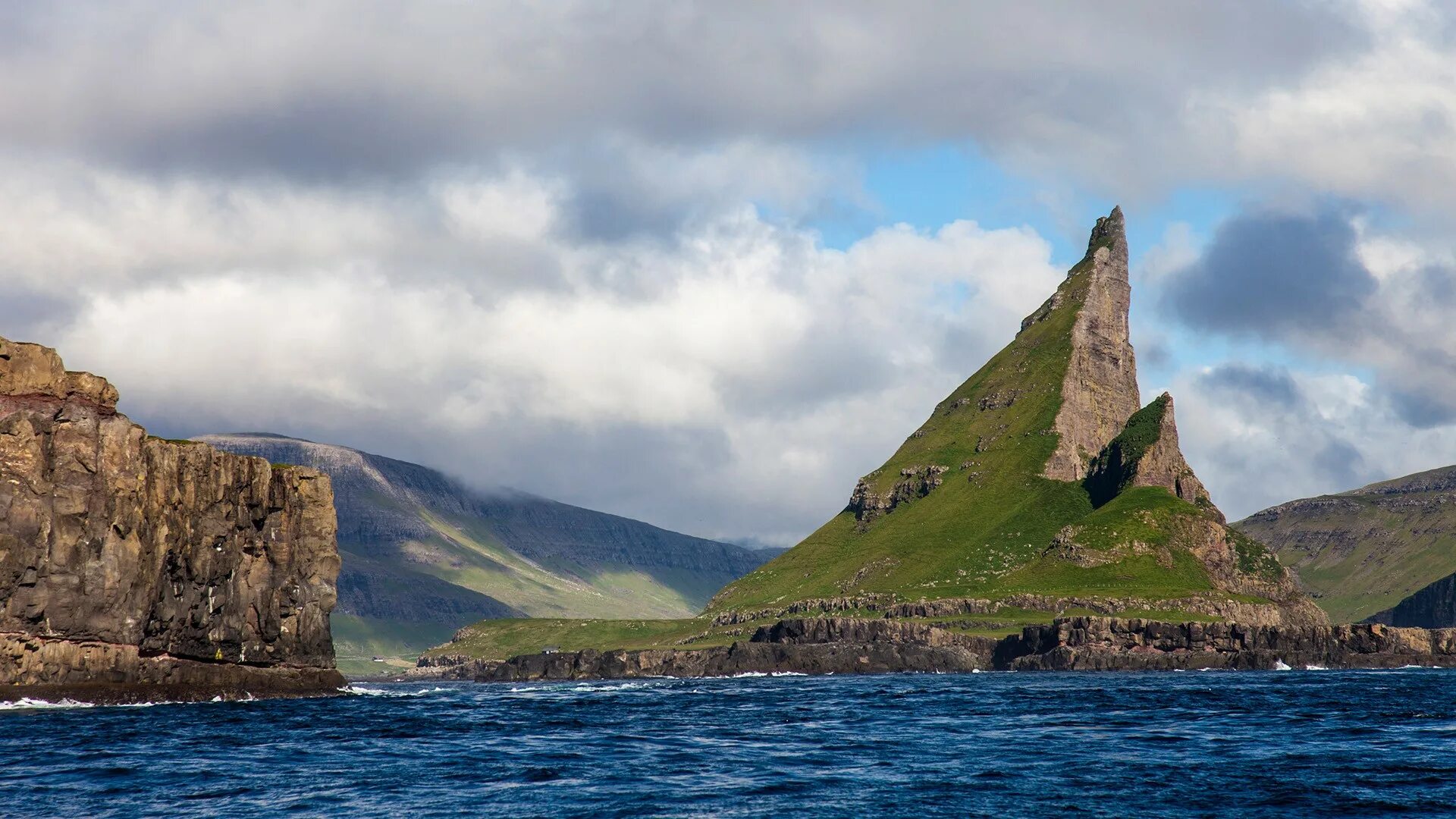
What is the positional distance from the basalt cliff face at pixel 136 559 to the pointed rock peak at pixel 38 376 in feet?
0.51

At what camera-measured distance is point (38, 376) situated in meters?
146

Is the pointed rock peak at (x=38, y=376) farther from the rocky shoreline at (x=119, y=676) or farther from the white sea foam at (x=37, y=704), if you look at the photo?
the white sea foam at (x=37, y=704)

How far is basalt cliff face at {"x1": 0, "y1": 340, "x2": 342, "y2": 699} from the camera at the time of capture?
466ft

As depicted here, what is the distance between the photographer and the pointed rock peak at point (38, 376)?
144250mm

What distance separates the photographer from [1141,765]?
8731 centimetres

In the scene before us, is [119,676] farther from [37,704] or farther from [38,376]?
[38,376]

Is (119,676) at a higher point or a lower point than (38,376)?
lower

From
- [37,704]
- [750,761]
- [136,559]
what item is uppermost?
[136,559]

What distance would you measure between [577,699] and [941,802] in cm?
12405

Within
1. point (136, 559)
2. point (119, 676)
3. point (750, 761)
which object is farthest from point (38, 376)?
point (750, 761)

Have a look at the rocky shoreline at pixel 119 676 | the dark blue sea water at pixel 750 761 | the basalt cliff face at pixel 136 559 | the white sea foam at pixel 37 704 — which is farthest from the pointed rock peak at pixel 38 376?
the dark blue sea water at pixel 750 761

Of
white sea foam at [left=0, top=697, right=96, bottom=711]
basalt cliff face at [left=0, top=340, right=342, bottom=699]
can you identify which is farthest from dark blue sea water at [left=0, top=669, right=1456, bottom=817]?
basalt cliff face at [left=0, top=340, right=342, bottom=699]

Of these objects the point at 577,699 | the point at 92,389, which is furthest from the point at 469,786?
the point at 577,699

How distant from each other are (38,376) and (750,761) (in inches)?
3606
